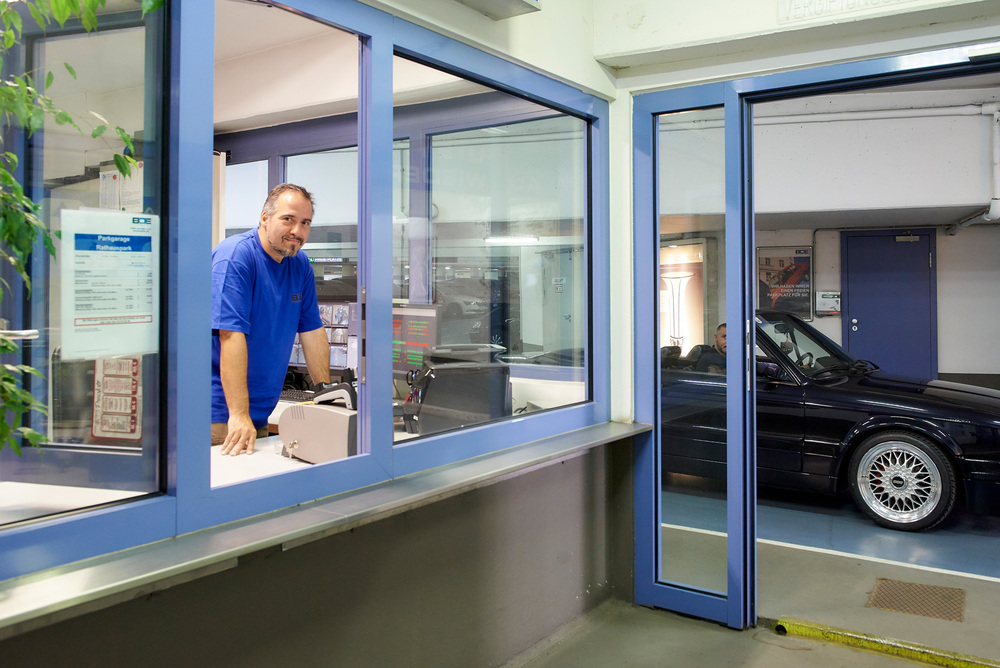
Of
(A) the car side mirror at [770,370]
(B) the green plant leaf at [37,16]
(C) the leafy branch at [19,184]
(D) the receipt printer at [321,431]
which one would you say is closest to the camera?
(C) the leafy branch at [19,184]

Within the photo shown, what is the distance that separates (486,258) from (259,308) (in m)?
1.63

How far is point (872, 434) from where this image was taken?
4.86m

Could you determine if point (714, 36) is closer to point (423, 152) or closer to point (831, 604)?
point (423, 152)

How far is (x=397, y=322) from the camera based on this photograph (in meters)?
2.65

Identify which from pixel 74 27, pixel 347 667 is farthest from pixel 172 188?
pixel 347 667

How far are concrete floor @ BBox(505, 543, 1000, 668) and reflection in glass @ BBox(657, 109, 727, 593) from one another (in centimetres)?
28

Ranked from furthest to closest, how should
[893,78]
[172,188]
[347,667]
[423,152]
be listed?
[423,152] → [893,78] → [347,667] → [172,188]

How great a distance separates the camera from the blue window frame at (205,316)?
1.67 meters

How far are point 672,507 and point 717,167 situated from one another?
61.7 inches

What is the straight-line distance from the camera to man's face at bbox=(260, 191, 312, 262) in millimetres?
2871

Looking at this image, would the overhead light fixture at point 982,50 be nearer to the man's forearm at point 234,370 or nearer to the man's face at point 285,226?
the man's face at point 285,226

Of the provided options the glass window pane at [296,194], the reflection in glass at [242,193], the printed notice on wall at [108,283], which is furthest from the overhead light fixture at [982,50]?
the reflection in glass at [242,193]

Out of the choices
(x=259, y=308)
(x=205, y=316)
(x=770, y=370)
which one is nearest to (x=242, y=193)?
(x=259, y=308)

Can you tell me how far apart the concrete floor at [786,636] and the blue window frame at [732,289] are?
5.6 inches
